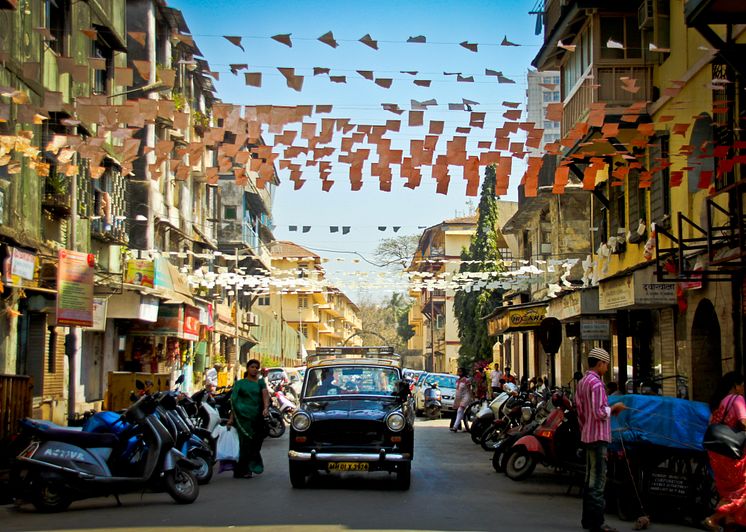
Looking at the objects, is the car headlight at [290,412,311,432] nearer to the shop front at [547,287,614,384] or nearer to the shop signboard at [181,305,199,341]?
the shop front at [547,287,614,384]

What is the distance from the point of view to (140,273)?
3047cm

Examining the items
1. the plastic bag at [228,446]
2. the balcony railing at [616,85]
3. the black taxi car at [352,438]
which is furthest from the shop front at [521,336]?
the black taxi car at [352,438]

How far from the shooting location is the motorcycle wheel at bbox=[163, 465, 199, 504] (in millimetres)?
12273

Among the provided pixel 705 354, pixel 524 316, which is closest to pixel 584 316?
pixel 705 354

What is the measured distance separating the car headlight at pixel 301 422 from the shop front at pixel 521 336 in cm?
1931

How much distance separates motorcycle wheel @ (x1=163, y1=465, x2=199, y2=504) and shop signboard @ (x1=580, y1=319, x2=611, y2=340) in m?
14.5

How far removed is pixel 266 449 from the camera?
70.9ft

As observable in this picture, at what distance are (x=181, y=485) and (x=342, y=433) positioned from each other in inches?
104

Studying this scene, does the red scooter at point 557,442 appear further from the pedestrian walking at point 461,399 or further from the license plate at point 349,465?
the pedestrian walking at point 461,399

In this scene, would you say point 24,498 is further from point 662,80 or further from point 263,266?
point 263,266

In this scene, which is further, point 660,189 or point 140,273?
point 140,273

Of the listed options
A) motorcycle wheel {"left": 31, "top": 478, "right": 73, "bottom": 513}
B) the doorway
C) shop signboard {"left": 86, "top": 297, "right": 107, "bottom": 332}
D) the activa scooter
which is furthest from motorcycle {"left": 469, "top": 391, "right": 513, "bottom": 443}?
shop signboard {"left": 86, "top": 297, "right": 107, "bottom": 332}

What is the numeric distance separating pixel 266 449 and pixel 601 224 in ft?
38.8

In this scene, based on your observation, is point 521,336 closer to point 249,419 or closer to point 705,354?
point 705,354
